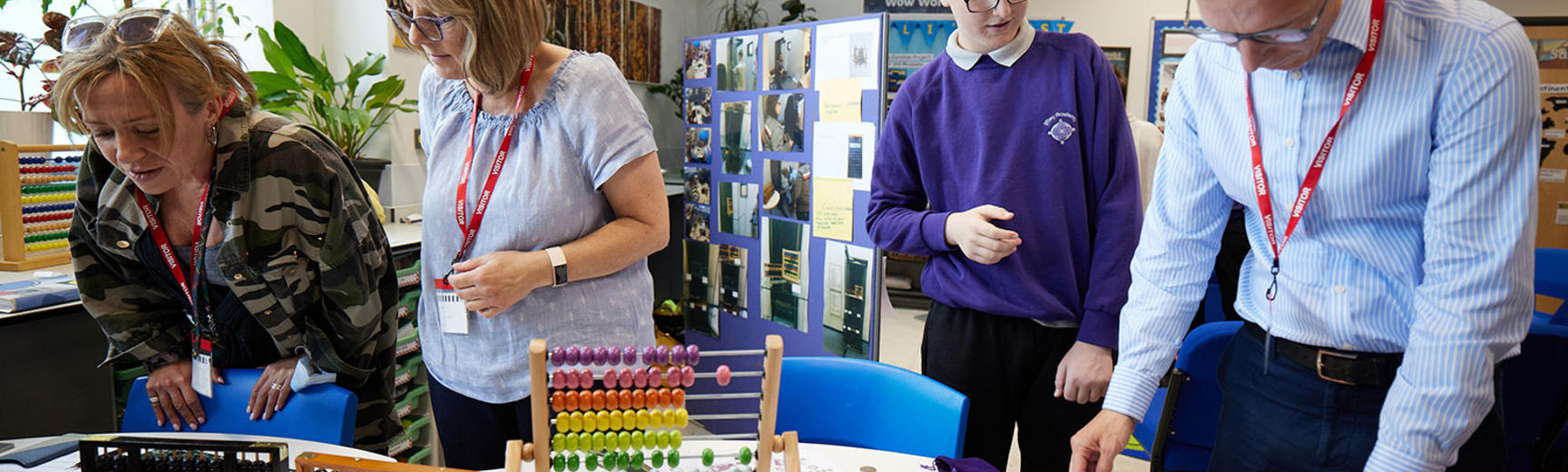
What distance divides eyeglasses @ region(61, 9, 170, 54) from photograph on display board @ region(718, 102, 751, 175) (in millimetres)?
2169

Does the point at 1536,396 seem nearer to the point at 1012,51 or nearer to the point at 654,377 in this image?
the point at 1012,51

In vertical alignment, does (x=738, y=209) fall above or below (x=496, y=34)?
below

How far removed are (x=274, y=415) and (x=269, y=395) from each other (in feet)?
0.13

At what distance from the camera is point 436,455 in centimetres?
322

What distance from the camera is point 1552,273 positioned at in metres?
3.23

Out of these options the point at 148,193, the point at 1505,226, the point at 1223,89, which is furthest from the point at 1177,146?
the point at 148,193

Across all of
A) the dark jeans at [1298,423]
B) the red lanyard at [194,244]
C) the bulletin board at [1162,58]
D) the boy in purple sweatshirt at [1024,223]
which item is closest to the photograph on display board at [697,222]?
the boy in purple sweatshirt at [1024,223]

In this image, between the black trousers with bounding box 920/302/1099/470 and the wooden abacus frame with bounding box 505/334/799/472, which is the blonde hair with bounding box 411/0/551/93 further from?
the black trousers with bounding box 920/302/1099/470

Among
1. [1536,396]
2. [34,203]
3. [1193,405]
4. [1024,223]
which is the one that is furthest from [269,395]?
[1536,396]

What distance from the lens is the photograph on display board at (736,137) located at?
3516 millimetres

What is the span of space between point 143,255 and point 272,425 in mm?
427

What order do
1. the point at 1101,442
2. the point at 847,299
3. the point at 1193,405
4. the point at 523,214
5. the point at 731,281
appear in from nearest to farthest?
the point at 1101,442 < the point at 523,214 < the point at 1193,405 < the point at 847,299 < the point at 731,281

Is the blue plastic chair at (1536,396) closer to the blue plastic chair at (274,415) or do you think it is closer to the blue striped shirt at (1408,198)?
the blue striped shirt at (1408,198)

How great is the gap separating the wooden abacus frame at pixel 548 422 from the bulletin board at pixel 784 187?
174cm
